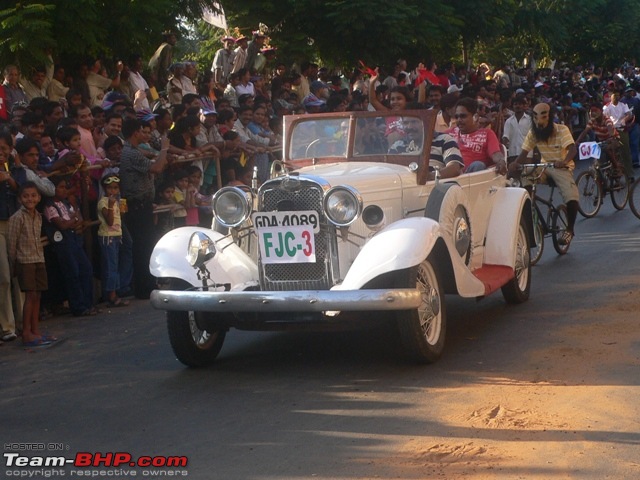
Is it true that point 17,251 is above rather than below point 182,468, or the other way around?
above

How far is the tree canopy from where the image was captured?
12.9m

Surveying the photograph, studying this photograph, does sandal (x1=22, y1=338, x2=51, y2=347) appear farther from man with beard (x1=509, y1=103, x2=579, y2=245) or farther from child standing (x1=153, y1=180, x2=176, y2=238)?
man with beard (x1=509, y1=103, x2=579, y2=245)

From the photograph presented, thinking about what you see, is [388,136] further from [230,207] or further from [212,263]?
[212,263]

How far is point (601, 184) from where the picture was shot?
16406mm

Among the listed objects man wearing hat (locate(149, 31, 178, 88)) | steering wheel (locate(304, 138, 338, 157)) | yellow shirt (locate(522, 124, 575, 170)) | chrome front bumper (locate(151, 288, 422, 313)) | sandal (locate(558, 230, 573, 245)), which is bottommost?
sandal (locate(558, 230, 573, 245))

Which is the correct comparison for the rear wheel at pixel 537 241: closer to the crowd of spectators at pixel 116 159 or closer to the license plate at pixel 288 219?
the crowd of spectators at pixel 116 159

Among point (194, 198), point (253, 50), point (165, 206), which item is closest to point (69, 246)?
point (165, 206)

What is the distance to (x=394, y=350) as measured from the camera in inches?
331

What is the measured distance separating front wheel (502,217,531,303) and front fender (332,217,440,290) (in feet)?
8.04

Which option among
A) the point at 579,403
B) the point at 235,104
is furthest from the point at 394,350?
the point at 235,104

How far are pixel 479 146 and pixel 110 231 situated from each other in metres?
3.75

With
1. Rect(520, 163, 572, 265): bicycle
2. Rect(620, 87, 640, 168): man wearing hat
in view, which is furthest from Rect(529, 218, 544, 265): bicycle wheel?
Rect(620, 87, 640, 168): man wearing hat

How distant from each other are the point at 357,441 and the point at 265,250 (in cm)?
228

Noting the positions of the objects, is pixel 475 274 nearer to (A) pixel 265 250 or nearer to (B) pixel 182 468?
(A) pixel 265 250
